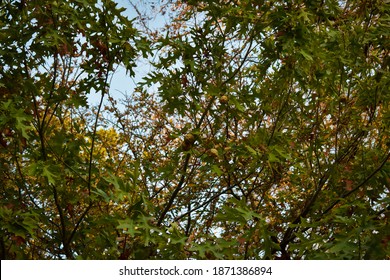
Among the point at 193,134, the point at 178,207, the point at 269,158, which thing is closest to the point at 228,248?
the point at 269,158

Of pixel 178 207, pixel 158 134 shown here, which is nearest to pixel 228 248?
pixel 178 207

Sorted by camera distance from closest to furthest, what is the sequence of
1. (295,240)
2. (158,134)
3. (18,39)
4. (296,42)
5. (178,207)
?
(296,42)
(18,39)
(295,240)
(178,207)
(158,134)

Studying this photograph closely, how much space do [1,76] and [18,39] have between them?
46 cm

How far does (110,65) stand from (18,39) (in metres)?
0.87

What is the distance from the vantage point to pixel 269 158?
13.9 ft

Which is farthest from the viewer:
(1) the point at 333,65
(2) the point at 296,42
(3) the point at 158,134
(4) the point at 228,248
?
(3) the point at 158,134

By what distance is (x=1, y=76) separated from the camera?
525cm

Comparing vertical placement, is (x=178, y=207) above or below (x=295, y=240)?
above

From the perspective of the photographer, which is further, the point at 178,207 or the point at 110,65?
the point at 178,207

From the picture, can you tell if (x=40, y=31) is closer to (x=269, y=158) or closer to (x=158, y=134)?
(x=269, y=158)

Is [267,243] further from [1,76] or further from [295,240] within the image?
[1,76]

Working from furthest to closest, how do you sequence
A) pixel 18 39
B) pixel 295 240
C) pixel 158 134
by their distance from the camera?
1. pixel 158 134
2. pixel 295 240
3. pixel 18 39
